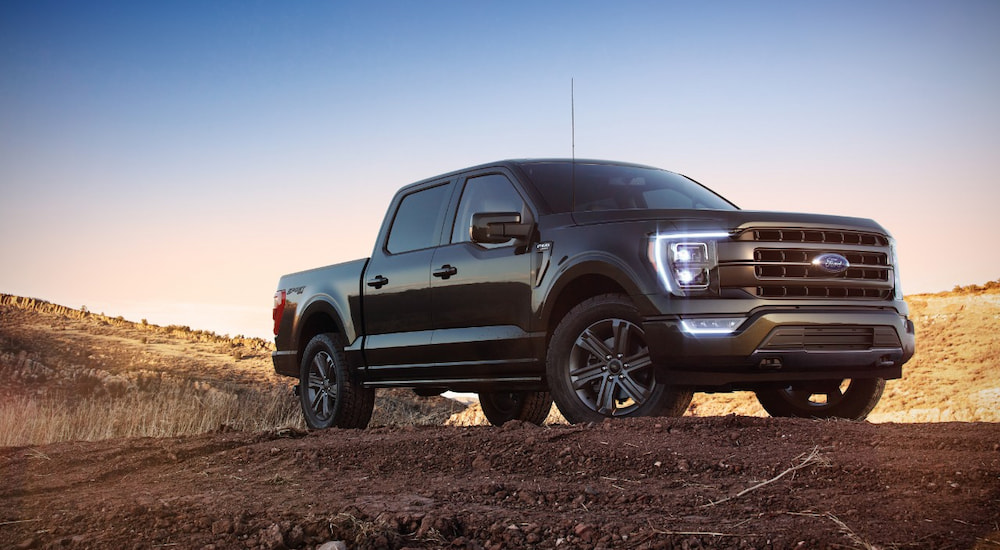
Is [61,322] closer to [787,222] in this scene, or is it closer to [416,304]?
[416,304]

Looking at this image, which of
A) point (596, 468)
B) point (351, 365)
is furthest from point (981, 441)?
point (351, 365)

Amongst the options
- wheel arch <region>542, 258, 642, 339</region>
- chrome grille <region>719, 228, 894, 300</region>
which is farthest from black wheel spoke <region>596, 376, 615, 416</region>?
chrome grille <region>719, 228, 894, 300</region>

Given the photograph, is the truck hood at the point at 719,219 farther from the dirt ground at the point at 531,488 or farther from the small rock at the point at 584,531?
the small rock at the point at 584,531

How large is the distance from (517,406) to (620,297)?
4.13 meters

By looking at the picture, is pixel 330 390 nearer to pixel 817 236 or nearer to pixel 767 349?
pixel 767 349

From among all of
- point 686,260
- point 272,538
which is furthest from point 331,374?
point 272,538

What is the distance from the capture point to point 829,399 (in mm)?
8094

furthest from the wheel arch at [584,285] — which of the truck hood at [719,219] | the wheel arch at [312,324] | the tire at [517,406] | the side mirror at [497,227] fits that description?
the wheel arch at [312,324]

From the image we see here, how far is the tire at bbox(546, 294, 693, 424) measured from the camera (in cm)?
662

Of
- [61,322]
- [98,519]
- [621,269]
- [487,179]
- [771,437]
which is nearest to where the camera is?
[98,519]

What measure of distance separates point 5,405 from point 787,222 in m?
12.6

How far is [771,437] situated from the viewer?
6.11 meters

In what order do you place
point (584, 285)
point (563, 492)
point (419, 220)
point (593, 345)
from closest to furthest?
1. point (563, 492)
2. point (593, 345)
3. point (584, 285)
4. point (419, 220)

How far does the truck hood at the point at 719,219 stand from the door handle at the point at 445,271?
1422mm
